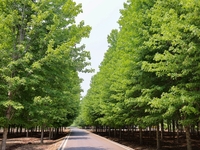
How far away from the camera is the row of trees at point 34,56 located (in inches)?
441

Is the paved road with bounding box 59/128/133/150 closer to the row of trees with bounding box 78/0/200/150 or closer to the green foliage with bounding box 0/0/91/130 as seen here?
the row of trees with bounding box 78/0/200/150

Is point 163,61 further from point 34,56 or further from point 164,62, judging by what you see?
point 34,56

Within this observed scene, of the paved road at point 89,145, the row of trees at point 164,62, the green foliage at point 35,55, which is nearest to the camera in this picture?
the row of trees at point 164,62

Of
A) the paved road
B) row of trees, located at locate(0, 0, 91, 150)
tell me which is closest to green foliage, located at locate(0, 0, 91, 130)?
row of trees, located at locate(0, 0, 91, 150)

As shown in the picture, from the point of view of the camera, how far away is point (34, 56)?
1209cm

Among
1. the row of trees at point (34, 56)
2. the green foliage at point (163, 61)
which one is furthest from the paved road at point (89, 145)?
the row of trees at point (34, 56)

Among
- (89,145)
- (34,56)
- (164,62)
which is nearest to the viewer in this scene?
(164,62)

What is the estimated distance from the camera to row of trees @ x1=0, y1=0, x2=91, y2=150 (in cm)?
1120

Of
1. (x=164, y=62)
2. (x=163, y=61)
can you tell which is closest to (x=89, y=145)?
(x=163, y=61)

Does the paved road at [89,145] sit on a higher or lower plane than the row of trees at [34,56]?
lower

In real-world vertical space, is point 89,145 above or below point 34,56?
below

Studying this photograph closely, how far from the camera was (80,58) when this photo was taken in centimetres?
1386

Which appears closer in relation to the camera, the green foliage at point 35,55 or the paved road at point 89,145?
the green foliage at point 35,55

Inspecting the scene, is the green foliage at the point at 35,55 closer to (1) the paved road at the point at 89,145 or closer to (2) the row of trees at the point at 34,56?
(2) the row of trees at the point at 34,56
